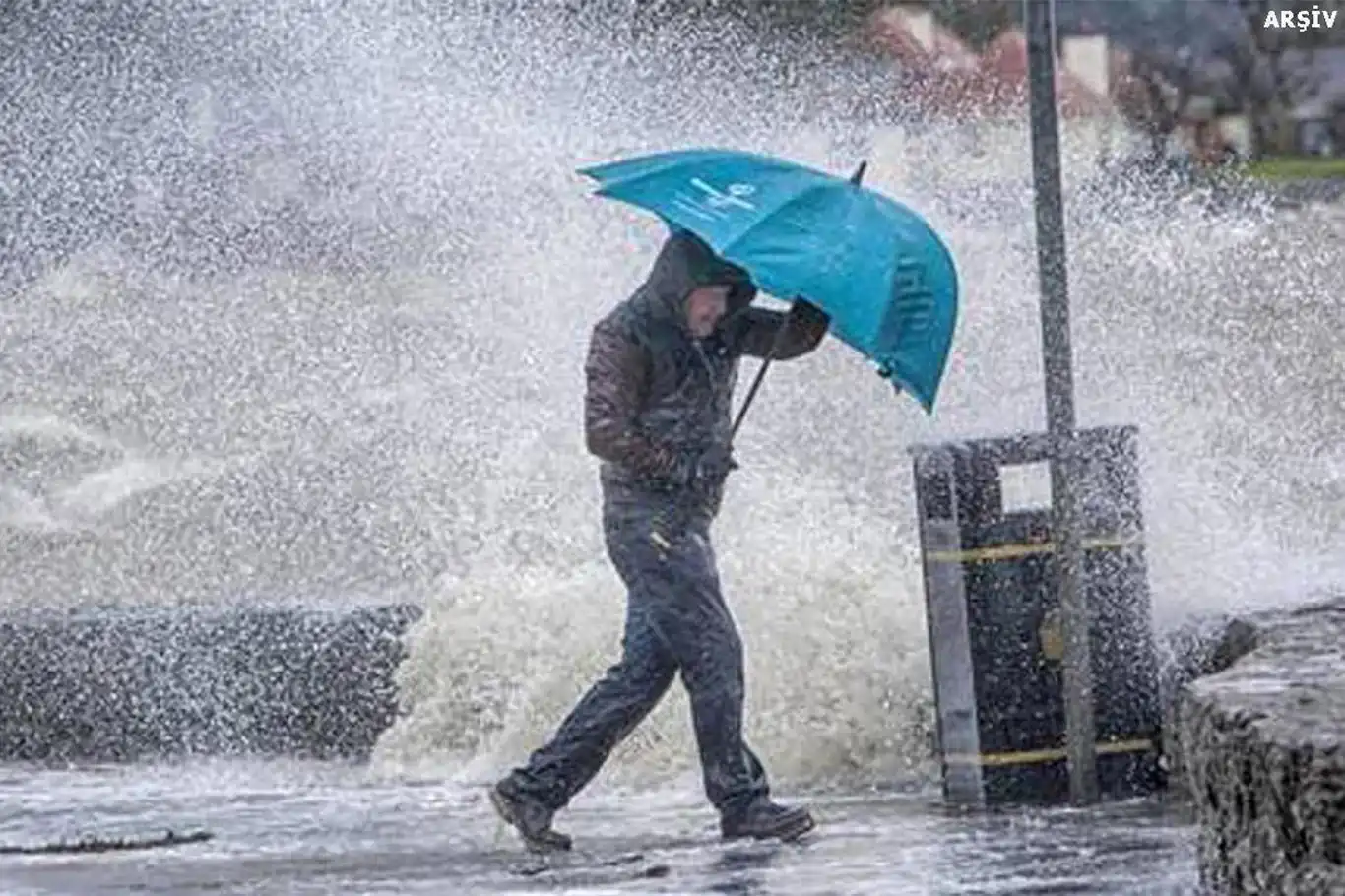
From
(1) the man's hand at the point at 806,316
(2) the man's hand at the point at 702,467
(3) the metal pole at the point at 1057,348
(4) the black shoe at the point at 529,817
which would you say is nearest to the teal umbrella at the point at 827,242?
(1) the man's hand at the point at 806,316

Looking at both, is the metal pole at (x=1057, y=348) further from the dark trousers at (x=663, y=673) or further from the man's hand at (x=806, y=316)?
the dark trousers at (x=663, y=673)

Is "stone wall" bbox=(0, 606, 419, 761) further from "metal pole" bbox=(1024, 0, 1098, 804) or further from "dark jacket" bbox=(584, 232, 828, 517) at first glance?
"metal pole" bbox=(1024, 0, 1098, 804)

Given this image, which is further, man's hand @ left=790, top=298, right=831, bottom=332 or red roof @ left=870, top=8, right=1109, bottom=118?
red roof @ left=870, top=8, right=1109, bottom=118

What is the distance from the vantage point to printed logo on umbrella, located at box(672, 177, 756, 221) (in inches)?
396

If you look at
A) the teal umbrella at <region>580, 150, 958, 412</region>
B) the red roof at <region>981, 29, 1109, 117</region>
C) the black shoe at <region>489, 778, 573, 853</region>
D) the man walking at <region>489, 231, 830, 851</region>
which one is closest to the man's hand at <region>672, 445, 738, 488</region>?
the man walking at <region>489, 231, 830, 851</region>

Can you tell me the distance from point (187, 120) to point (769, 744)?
50.4ft

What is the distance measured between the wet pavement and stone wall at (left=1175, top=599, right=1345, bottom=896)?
1.37 m

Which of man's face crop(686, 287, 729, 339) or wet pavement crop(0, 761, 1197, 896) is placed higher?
man's face crop(686, 287, 729, 339)

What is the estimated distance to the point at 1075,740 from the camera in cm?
1050

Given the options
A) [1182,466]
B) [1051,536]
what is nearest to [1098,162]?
[1182,466]

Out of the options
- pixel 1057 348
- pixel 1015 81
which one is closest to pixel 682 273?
pixel 1057 348

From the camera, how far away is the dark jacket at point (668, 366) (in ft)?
33.2

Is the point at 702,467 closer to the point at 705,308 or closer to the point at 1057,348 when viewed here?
the point at 705,308

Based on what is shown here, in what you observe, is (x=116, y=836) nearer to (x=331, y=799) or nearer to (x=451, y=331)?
(x=331, y=799)
